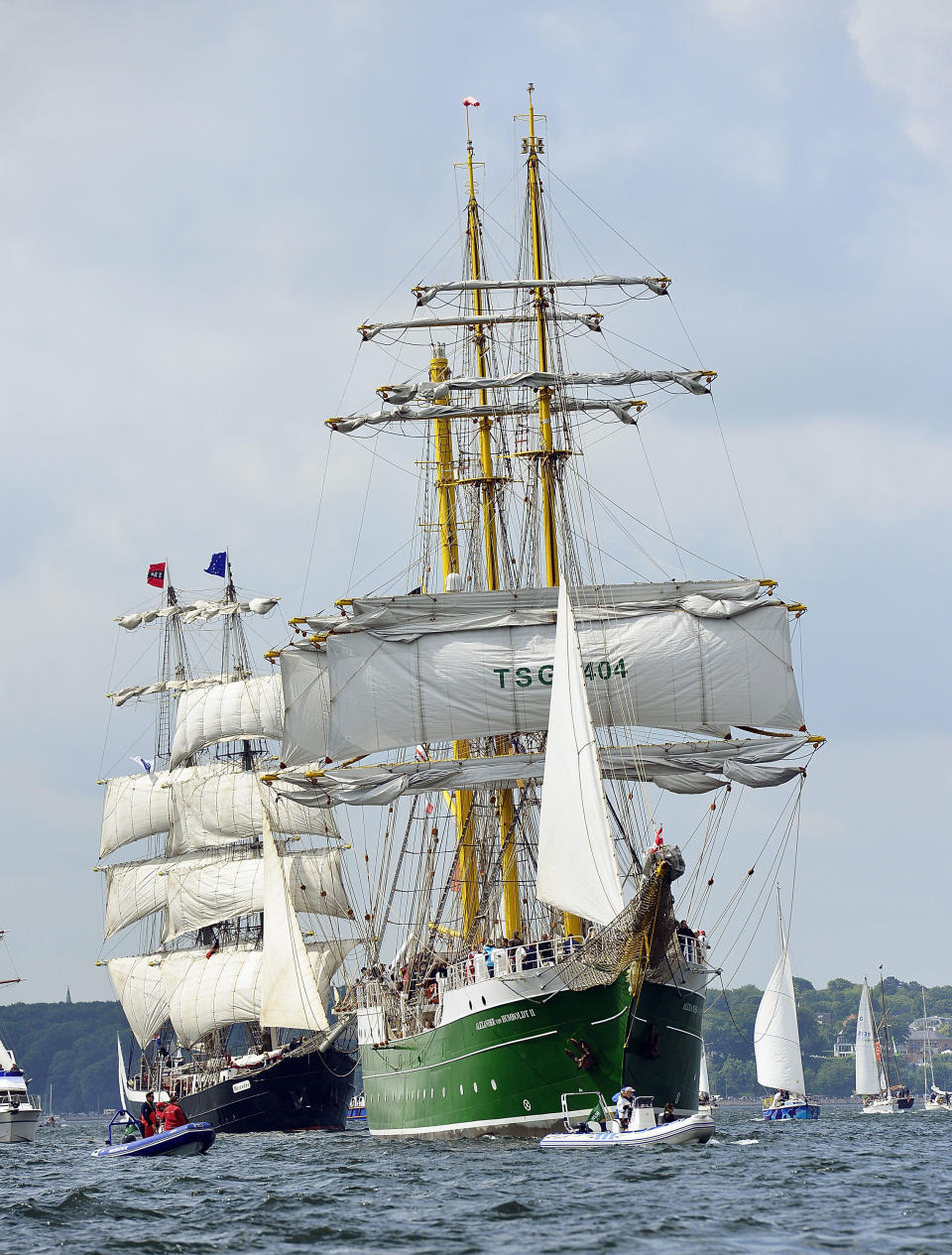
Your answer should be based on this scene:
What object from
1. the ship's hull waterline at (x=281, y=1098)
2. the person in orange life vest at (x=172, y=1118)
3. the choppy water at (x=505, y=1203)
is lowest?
the choppy water at (x=505, y=1203)

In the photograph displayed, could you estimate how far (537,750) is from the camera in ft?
A: 218

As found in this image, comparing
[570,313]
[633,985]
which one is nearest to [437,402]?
[570,313]

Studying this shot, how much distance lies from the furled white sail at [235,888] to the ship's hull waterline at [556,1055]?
50.3 meters

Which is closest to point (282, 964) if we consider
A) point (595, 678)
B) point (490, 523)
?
point (490, 523)

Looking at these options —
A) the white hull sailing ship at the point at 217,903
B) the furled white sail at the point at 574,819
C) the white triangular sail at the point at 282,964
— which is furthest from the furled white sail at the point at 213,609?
the furled white sail at the point at 574,819

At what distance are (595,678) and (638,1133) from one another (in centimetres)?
2202

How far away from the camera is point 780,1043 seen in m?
119

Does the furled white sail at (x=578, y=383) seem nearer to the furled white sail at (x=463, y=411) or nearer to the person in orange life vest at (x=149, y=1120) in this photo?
the furled white sail at (x=463, y=411)

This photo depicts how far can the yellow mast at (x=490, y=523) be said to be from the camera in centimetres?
6556

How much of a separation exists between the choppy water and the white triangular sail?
94.7ft

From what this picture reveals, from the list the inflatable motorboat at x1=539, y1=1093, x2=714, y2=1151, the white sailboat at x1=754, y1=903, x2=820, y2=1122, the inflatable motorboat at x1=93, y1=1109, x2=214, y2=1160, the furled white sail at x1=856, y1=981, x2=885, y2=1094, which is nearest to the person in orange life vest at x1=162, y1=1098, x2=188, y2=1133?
the inflatable motorboat at x1=93, y1=1109, x2=214, y2=1160

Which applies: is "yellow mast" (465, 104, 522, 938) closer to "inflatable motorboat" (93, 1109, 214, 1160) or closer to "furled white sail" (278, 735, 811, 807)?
"furled white sail" (278, 735, 811, 807)

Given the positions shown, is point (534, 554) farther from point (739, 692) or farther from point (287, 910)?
point (287, 910)

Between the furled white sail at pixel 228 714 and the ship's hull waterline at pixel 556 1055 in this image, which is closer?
the ship's hull waterline at pixel 556 1055
